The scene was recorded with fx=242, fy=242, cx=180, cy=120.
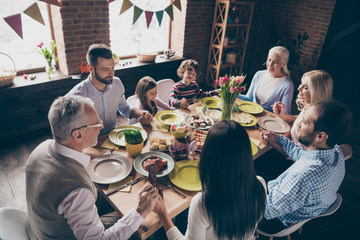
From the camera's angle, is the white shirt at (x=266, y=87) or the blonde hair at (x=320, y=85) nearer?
the blonde hair at (x=320, y=85)

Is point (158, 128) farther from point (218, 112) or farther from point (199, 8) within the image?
point (199, 8)

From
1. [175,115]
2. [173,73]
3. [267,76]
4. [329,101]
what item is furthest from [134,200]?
[173,73]

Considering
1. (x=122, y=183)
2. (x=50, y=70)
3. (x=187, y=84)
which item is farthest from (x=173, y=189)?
(x=50, y=70)

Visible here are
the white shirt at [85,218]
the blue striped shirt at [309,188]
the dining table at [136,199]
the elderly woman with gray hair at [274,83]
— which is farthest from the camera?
the elderly woman with gray hair at [274,83]

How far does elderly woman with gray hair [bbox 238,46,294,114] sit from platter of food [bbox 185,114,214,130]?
985 millimetres

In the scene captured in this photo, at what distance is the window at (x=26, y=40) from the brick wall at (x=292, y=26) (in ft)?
13.3

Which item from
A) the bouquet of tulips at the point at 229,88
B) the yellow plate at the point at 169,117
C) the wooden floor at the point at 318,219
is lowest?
the wooden floor at the point at 318,219

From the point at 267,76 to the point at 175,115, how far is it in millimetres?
1291

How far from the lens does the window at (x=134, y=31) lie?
3695 mm

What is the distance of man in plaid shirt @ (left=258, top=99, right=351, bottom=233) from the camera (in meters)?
1.30

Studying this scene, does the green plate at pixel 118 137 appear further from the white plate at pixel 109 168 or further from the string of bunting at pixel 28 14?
the string of bunting at pixel 28 14

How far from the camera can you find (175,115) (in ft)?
7.02

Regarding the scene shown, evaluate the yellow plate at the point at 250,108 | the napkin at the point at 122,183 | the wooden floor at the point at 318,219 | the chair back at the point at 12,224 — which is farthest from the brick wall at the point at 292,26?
the chair back at the point at 12,224

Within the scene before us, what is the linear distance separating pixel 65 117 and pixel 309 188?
1290 millimetres
